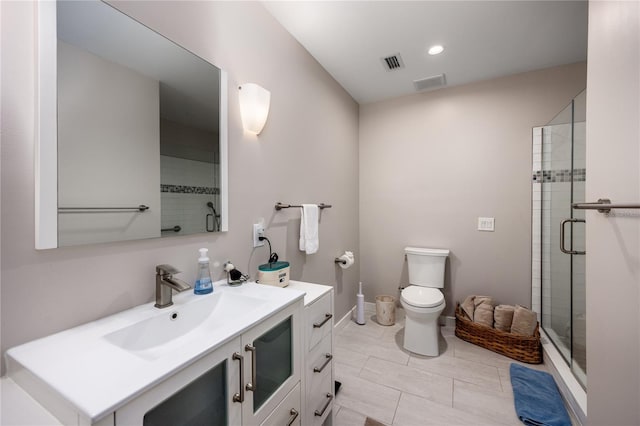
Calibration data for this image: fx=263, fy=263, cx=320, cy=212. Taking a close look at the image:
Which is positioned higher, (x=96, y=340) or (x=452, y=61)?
(x=452, y=61)

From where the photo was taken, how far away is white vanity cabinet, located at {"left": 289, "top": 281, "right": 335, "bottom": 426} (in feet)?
3.97

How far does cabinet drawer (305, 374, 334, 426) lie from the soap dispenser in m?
0.68

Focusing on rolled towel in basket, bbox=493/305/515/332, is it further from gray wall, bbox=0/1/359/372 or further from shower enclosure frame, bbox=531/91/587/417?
gray wall, bbox=0/1/359/372

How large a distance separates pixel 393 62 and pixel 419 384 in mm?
2528

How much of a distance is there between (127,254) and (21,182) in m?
0.36

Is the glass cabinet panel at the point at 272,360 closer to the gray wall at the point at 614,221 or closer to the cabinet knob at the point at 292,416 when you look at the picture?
the cabinet knob at the point at 292,416

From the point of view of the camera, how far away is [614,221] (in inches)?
39.8

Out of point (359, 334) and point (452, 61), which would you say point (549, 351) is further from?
point (452, 61)

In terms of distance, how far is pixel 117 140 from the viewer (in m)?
0.96

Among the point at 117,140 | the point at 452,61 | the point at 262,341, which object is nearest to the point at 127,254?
the point at 117,140

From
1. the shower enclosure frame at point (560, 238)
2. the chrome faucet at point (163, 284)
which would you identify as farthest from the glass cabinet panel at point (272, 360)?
the shower enclosure frame at point (560, 238)

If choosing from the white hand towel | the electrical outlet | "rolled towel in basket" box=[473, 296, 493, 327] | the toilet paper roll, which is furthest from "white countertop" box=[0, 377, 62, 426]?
"rolled towel in basket" box=[473, 296, 493, 327]

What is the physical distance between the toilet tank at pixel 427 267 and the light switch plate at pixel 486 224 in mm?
428

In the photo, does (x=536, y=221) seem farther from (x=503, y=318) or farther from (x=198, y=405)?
(x=198, y=405)
